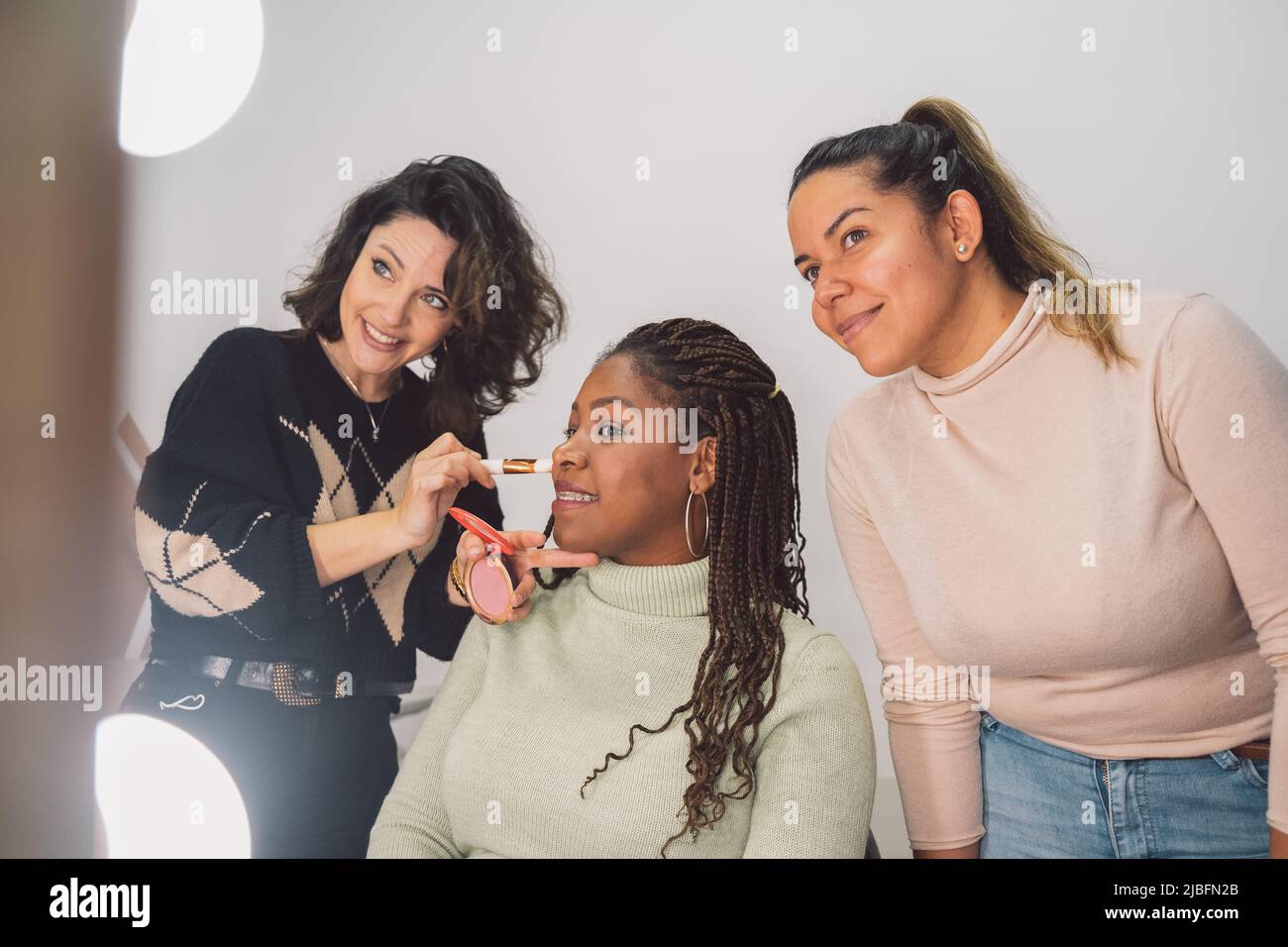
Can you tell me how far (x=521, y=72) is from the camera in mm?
1736

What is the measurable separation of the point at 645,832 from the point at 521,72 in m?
1.19

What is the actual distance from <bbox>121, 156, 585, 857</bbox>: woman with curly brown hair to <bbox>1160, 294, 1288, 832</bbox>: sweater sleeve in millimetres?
826

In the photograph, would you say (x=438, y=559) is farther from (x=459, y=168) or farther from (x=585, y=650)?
(x=459, y=168)

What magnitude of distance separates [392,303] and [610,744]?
75cm

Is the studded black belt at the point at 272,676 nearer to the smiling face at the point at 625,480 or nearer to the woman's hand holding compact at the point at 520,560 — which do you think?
the woman's hand holding compact at the point at 520,560

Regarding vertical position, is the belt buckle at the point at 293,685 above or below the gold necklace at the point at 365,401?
below

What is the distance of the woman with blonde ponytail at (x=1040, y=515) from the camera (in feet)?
4.41

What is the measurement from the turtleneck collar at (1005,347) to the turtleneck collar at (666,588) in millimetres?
421

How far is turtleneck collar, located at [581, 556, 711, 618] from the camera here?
151 centimetres

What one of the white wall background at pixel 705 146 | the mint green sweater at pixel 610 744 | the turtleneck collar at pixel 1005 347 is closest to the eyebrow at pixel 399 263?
the white wall background at pixel 705 146

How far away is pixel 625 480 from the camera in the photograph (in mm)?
1492
